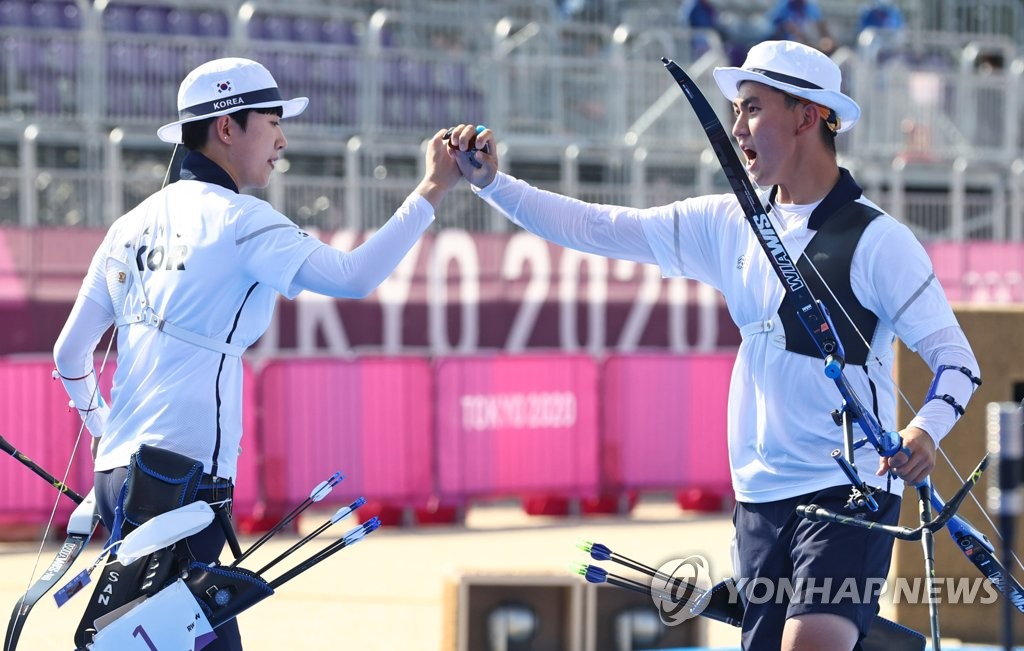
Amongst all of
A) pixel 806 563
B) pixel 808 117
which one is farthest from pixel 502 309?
pixel 806 563

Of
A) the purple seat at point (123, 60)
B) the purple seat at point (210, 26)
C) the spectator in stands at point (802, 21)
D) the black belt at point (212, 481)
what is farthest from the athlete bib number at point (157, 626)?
the spectator in stands at point (802, 21)

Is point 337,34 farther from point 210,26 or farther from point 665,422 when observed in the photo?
point 665,422

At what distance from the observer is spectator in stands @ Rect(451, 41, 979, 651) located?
426cm

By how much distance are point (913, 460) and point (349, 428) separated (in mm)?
8893

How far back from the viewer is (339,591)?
9.73m

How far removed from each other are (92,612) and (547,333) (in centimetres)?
1145

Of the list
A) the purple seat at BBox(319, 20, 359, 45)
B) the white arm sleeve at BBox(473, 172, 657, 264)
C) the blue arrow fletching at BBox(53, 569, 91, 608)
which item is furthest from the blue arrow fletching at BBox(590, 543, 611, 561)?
the purple seat at BBox(319, 20, 359, 45)

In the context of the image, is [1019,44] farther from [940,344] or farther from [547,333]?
[940,344]

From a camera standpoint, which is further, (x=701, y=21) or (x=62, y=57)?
(x=701, y=21)

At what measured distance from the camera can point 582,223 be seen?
4.94m

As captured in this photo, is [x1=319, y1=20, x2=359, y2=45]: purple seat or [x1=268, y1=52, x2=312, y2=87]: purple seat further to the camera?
[x1=319, y1=20, x2=359, y2=45]: purple seat

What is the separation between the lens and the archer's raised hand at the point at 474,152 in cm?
489

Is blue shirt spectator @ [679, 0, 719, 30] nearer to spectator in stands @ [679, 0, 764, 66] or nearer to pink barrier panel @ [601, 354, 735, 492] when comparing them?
spectator in stands @ [679, 0, 764, 66]

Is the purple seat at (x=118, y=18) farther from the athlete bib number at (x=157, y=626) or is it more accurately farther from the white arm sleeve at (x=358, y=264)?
the athlete bib number at (x=157, y=626)
